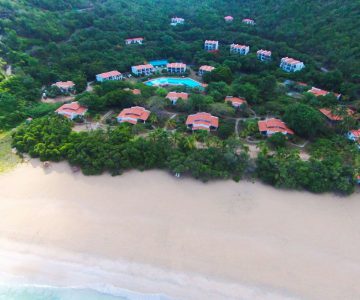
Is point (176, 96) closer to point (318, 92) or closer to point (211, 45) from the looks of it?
point (318, 92)

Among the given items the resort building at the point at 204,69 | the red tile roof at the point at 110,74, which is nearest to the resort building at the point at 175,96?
the resort building at the point at 204,69

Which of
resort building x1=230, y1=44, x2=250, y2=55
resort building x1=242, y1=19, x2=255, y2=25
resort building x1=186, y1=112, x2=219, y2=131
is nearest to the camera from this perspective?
resort building x1=186, y1=112, x2=219, y2=131

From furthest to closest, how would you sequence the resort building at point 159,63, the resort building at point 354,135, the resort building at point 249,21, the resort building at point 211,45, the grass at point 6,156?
the resort building at point 249,21 < the resort building at point 211,45 < the resort building at point 159,63 < the resort building at point 354,135 < the grass at point 6,156

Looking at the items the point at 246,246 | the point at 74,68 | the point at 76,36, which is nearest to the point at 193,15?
the point at 76,36

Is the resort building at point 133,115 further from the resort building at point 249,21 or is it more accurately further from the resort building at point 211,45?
the resort building at point 249,21

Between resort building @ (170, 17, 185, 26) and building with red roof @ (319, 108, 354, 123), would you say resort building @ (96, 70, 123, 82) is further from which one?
building with red roof @ (319, 108, 354, 123)

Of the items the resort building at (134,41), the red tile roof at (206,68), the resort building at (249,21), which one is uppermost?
the resort building at (249,21)

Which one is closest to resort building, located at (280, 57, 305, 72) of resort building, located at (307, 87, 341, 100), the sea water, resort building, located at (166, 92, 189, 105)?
resort building, located at (307, 87, 341, 100)
